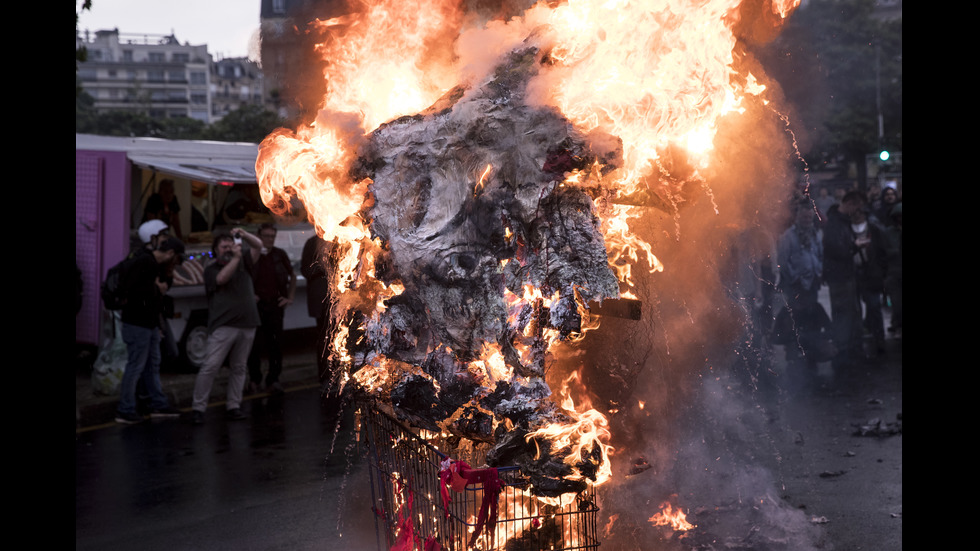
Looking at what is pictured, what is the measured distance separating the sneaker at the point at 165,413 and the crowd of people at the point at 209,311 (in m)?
0.01

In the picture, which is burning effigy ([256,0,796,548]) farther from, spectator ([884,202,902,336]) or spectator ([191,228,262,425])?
spectator ([884,202,902,336])

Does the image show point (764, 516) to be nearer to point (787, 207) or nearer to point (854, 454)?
point (854, 454)

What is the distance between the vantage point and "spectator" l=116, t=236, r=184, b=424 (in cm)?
841

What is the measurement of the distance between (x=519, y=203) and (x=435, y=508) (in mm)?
1480

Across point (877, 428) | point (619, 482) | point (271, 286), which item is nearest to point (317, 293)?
point (271, 286)

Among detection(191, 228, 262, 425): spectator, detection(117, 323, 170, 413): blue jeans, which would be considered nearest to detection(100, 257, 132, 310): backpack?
detection(117, 323, 170, 413): blue jeans

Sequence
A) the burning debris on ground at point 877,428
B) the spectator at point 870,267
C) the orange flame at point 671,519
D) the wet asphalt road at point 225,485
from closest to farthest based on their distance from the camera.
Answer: the orange flame at point 671,519
the wet asphalt road at point 225,485
the burning debris on ground at point 877,428
the spectator at point 870,267

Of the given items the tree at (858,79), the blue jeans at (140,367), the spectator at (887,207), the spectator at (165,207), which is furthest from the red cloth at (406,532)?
the tree at (858,79)

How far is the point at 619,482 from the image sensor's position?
16.9 feet

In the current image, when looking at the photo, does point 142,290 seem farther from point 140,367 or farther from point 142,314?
point 140,367

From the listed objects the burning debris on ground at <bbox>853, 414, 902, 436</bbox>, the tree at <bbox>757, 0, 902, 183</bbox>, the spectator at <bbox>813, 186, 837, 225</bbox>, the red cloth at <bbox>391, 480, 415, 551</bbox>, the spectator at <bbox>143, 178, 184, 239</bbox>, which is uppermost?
the tree at <bbox>757, 0, 902, 183</bbox>

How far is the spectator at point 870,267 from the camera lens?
11.5m

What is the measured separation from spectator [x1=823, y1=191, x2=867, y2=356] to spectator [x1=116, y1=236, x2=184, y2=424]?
792 centimetres

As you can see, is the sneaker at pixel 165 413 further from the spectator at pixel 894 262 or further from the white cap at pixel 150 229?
the spectator at pixel 894 262
